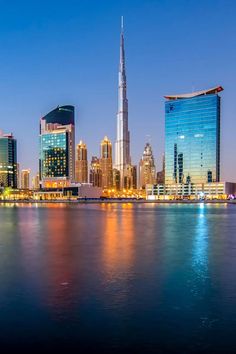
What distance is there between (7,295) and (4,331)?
5.12m

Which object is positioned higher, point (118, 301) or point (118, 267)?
point (118, 301)

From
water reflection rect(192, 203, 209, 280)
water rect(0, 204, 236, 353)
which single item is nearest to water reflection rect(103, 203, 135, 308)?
water rect(0, 204, 236, 353)

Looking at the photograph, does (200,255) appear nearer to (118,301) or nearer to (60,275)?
(60,275)

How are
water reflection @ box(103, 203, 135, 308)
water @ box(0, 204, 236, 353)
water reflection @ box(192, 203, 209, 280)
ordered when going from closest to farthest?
water @ box(0, 204, 236, 353) → water reflection @ box(103, 203, 135, 308) → water reflection @ box(192, 203, 209, 280)

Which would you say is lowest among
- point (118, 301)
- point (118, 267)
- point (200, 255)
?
point (200, 255)

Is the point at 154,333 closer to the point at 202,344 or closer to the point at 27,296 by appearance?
the point at 202,344

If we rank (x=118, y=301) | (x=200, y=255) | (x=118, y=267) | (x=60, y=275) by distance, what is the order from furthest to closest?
1. (x=200, y=255)
2. (x=118, y=267)
3. (x=60, y=275)
4. (x=118, y=301)

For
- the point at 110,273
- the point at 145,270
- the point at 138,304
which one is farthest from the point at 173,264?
the point at 138,304

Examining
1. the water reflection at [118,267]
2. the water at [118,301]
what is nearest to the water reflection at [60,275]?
the water at [118,301]

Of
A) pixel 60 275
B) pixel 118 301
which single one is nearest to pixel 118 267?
pixel 60 275

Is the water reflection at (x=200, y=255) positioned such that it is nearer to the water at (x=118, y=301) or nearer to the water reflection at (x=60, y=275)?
the water at (x=118, y=301)

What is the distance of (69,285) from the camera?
20562mm

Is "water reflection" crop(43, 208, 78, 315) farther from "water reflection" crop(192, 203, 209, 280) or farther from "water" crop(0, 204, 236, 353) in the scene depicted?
"water reflection" crop(192, 203, 209, 280)

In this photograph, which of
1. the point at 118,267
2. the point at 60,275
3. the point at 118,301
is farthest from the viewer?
the point at 118,267
